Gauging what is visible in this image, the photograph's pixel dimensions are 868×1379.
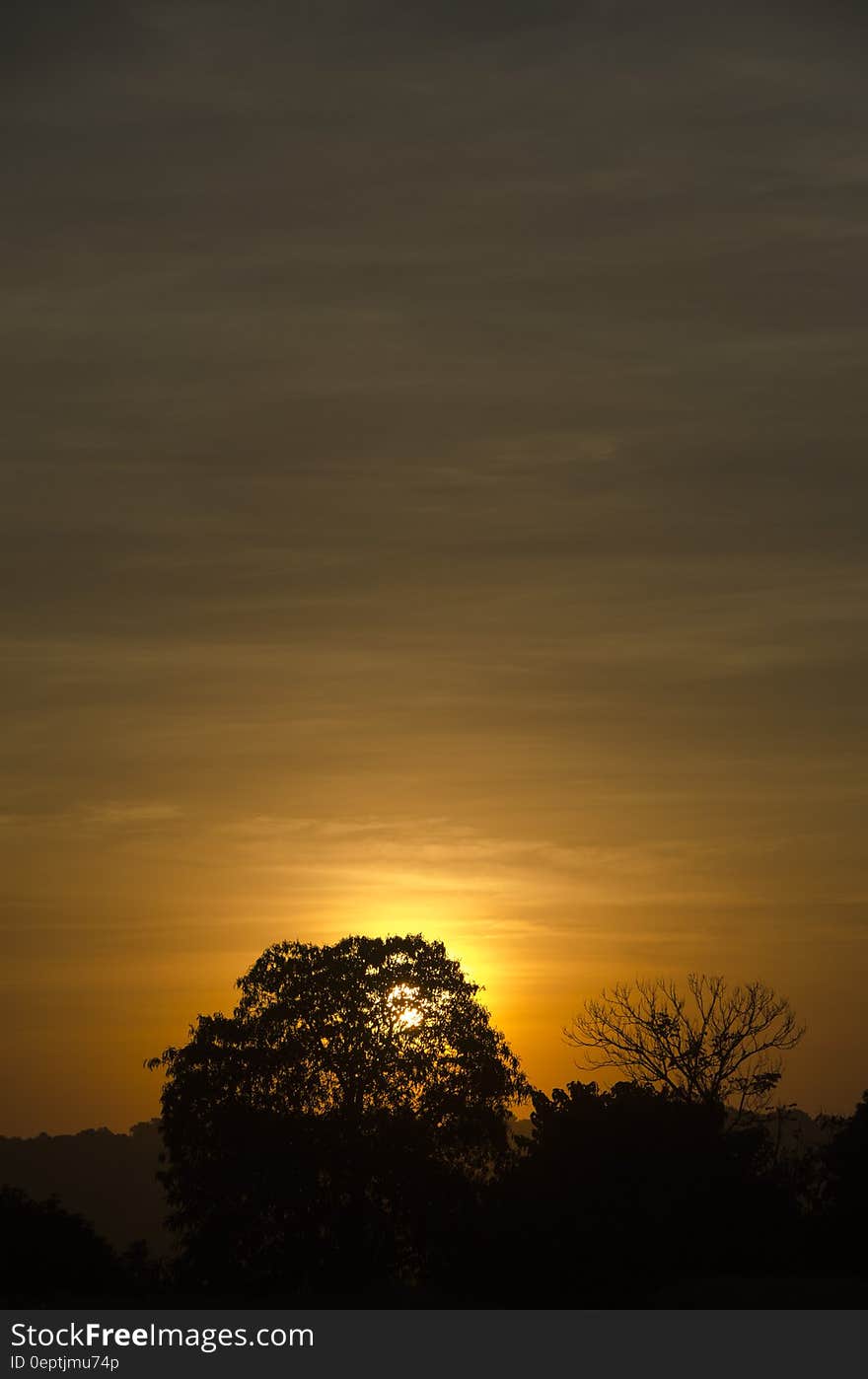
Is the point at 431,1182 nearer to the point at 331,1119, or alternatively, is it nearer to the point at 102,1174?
the point at 331,1119

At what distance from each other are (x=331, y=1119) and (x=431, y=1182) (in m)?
4.10

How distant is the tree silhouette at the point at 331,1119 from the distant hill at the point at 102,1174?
9009cm

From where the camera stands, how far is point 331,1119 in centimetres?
6197

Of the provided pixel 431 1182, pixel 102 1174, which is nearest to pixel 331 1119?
pixel 431 1182

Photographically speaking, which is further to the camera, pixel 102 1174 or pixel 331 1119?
pixel 102 1174

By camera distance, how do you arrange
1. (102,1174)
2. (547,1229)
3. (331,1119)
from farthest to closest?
(102,1174) → (331,1119) → (547,1229)

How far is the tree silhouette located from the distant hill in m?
90.1

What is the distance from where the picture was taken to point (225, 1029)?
6322 centimetres

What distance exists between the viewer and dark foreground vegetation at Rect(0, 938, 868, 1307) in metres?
47.8

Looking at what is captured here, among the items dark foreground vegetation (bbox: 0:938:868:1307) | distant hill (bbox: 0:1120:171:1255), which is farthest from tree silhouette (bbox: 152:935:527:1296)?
distant hill (bbox: 0:1120:171:1255)
